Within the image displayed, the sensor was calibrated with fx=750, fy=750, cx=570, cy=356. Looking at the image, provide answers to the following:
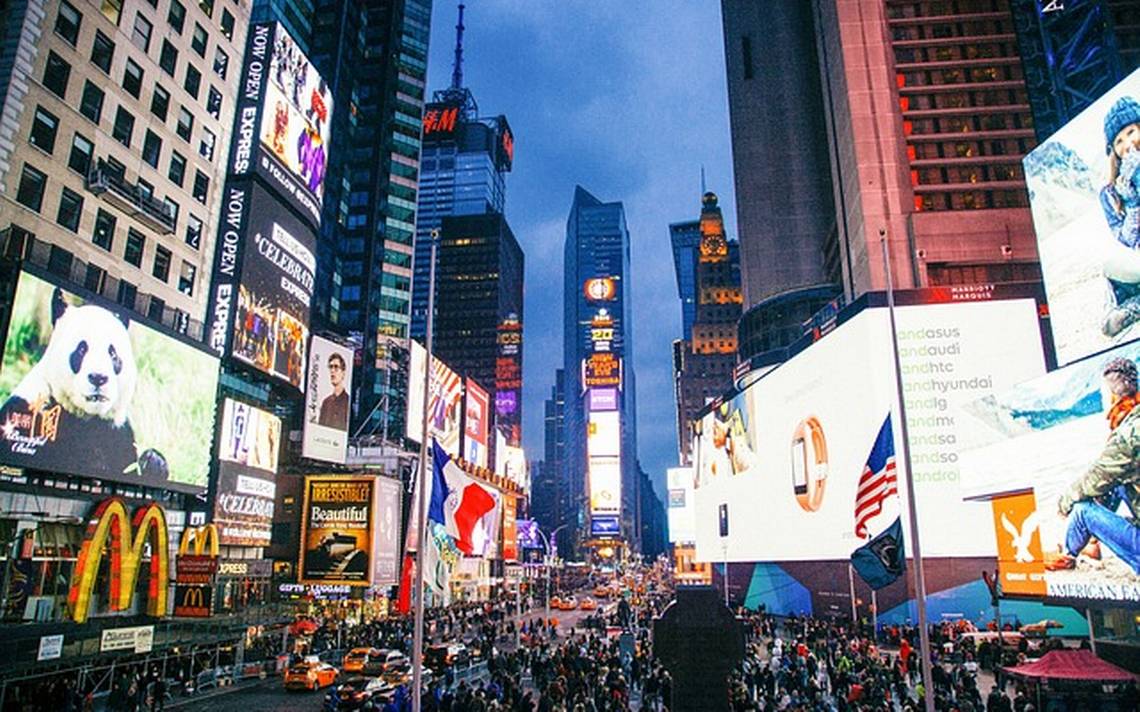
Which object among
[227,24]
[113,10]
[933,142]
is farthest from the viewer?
[933,142]

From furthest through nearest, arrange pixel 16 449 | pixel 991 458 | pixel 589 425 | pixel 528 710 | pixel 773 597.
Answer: pixel 589 425
pixel 773 597
pixel 991 458
pixel 16 449
pixel 528 710

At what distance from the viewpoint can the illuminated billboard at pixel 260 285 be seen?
4378 centimetres

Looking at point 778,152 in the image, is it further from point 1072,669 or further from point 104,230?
point 1072,669

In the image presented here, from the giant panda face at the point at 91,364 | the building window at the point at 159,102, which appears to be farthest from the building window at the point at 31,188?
the building window at the point at 159,102

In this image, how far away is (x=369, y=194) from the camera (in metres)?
103

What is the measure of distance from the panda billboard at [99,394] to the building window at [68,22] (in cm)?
1243

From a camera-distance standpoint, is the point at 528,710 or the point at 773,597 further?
the point at 773,597

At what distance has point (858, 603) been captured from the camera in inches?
2163

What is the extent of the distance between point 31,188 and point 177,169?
414 inches

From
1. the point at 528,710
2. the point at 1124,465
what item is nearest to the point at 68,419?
the point at 528,710

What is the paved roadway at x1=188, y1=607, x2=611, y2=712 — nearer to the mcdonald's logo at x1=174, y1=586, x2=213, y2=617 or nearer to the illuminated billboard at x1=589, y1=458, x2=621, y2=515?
the mcdonald's logo at x1=174, y1=586, x2=213, y2=617

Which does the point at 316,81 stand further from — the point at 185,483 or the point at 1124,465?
the point at 1124,465

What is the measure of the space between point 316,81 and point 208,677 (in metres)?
39.1

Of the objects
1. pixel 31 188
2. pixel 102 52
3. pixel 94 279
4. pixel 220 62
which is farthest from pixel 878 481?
pixel 220 62
